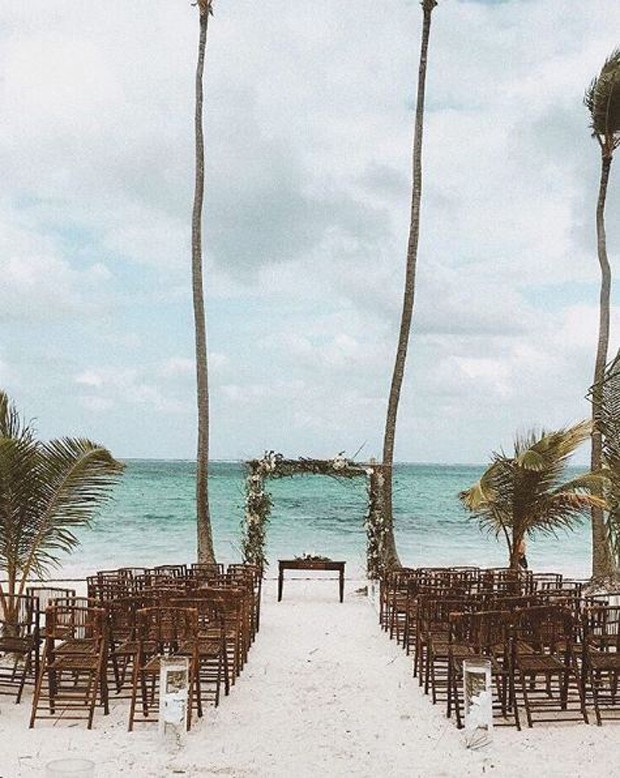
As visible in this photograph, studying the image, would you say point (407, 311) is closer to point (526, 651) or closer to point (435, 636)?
point (435, 636)

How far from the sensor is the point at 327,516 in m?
38.8

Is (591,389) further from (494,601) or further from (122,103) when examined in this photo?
(122,103)

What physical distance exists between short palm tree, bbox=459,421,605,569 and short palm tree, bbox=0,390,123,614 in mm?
5136

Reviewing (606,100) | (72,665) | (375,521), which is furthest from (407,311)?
(72,665)

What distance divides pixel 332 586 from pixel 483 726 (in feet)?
29.3

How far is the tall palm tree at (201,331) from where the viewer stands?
15.1 meters

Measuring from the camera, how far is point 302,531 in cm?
3416

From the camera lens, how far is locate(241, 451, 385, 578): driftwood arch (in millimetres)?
14906

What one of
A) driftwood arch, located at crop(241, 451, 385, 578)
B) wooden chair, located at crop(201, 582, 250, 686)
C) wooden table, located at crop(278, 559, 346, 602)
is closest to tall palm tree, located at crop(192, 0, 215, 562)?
driftwood arch, located at crop(241, 451, 385, 578)

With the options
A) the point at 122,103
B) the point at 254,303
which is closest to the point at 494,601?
the point at 122,103

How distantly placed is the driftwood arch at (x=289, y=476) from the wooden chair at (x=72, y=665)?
278 inches

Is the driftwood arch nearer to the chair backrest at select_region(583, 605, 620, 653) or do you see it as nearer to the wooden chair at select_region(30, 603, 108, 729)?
the chair backrest at select_region(583, 605, 620, 653)

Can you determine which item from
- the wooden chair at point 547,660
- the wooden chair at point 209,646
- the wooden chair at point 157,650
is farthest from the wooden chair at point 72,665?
the wooden chair at point 547,660

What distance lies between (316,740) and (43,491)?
12.2 feet
